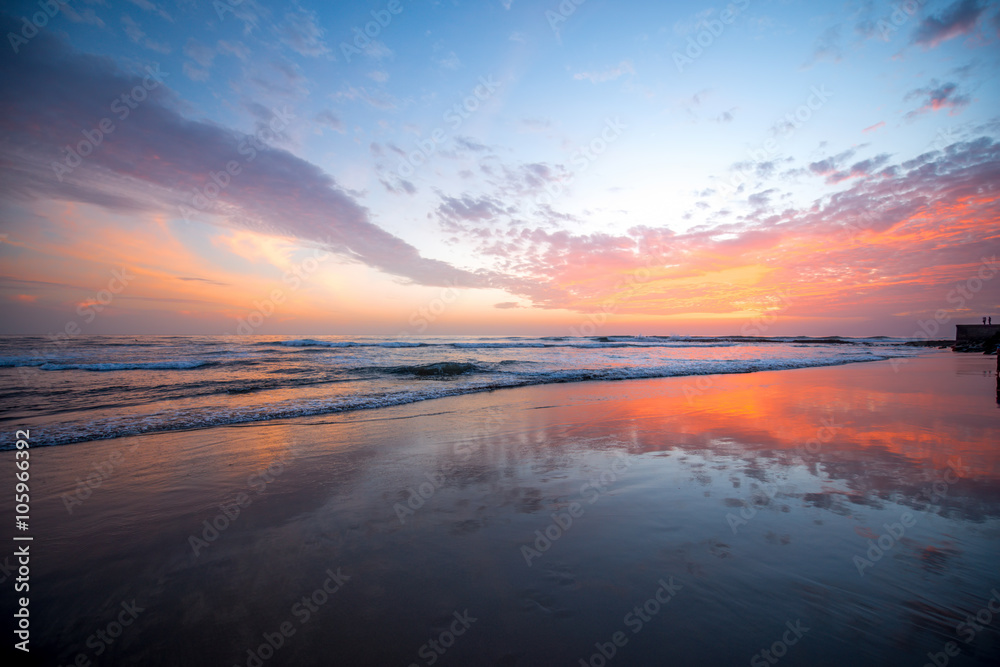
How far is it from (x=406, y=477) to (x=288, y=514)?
1460mm

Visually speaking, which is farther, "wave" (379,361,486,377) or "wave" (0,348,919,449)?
"wave" (379,361,486,377)

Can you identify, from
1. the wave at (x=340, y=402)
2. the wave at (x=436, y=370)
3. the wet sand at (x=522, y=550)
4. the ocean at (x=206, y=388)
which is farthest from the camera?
the wave at (x=436, y=370)

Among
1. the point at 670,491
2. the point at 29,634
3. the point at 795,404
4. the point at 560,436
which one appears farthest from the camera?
the point at 795,404

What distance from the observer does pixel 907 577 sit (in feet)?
9.41

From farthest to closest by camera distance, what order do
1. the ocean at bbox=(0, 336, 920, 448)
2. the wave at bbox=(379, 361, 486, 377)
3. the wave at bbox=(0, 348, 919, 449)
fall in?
the wave at bbox=(379, 361, 486, 377), the ocean at bbox=(0, 336, 920, 448), the wave at bbox=(0, 348, 919, 449)

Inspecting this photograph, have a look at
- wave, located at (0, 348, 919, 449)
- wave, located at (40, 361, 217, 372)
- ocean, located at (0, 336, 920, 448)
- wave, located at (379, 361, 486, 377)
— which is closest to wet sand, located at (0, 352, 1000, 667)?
wave, located at (0, 348, 919, 449)

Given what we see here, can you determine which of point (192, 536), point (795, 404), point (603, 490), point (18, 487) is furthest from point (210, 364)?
point (795, 404)

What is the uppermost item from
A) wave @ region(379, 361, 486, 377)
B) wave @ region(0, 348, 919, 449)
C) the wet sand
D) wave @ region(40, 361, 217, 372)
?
wave @ region(40, 361, 217, 372)

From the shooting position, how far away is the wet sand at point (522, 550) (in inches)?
93.0

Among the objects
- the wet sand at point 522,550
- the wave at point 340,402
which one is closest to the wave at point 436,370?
the wave at point 340,402

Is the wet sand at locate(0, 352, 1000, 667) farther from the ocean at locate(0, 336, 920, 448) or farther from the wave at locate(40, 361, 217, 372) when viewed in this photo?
the wave at locate(40, 361, 217, 372)

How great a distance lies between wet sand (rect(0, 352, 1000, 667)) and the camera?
93.0 inches

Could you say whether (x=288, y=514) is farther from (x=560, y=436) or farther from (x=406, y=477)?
(x=560, y=436)

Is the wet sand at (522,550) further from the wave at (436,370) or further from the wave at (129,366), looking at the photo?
the wave at (129,366)
